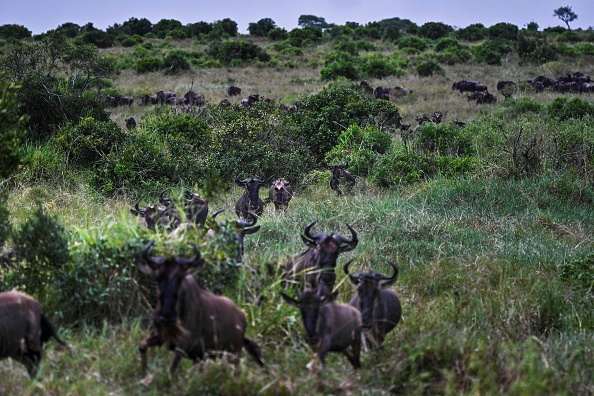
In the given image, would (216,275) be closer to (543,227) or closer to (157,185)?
(543,227)

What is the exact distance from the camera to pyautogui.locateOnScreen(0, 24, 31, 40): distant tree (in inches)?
1848

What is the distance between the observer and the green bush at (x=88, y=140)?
13055mm

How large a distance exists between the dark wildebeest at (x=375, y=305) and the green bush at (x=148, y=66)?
30.5 m

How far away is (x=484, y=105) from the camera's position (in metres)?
23.6

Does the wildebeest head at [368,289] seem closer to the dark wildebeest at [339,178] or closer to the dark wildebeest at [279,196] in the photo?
the dark wildebeest at [279,196]

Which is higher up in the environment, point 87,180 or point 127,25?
point 127,25

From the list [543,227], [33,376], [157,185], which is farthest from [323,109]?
[33,376]

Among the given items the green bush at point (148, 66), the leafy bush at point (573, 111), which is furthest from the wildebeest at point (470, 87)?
the green bush at point (148, 66)

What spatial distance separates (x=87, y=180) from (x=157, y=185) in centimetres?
124

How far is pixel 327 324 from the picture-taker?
4.61m

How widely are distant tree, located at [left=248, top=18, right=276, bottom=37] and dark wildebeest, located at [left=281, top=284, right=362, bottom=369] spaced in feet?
170

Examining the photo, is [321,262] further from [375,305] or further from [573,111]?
[573,111]

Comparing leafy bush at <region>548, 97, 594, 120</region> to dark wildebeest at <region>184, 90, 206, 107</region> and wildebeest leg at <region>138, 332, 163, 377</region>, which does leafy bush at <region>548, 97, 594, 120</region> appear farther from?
wildebeest leg at <region>138, 332, 163, 377</region>

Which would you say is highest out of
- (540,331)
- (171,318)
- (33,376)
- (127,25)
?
(127,25)
